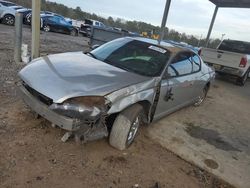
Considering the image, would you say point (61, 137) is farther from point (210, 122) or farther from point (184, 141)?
point (210, 122)

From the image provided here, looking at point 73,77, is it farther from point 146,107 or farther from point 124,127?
point 146,107

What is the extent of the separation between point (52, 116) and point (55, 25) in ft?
65.3

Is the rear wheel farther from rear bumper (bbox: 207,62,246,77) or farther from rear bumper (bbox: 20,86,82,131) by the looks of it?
rear bumper (bbox: 20,86,82,131)

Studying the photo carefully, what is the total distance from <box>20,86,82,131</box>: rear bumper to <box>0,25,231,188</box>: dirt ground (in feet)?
1.63

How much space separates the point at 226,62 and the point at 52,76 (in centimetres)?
883

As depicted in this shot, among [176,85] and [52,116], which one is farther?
[176,85]

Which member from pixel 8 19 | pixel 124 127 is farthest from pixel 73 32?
pixel 124 127

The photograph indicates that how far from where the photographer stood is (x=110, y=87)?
337 cm

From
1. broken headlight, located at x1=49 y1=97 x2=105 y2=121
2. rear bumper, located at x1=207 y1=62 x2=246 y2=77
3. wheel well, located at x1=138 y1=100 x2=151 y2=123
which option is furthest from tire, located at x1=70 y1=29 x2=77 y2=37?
broken headlight, located at x1=49 y1=97 x2=105 y2=121

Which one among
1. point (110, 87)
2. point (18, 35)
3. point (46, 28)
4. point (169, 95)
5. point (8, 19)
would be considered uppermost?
point (110, 87)

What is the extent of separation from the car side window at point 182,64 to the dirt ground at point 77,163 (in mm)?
1385

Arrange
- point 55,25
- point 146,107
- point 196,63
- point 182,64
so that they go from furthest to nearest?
1. point 55,25
2. point 196,63
3. point 182,64
4. point 146,107

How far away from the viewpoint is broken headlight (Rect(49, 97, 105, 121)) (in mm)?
3086

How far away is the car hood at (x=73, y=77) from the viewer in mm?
3162
